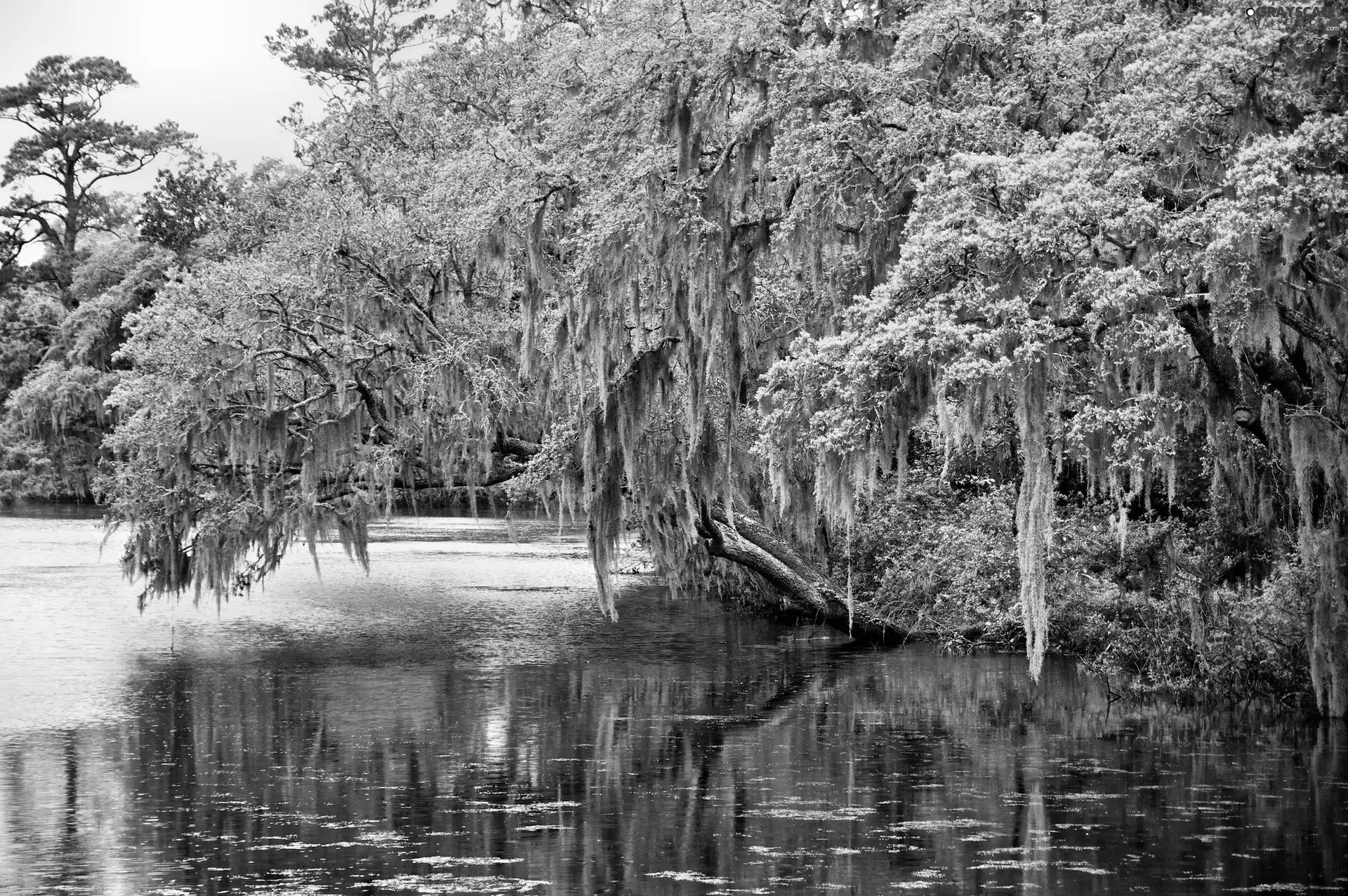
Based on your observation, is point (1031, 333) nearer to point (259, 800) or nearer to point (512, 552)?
point (259, 800)

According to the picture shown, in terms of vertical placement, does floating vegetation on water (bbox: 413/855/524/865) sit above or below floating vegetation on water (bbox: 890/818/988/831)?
above

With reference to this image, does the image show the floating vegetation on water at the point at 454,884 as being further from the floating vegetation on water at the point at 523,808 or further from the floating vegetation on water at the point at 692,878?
the floating vegetation on water at the point at 523,808

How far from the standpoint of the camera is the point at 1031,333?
1243 cm

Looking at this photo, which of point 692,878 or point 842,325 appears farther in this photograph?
point 842,325

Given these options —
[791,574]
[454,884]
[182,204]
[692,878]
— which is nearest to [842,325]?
[692,878]

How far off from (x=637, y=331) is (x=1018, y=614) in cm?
749

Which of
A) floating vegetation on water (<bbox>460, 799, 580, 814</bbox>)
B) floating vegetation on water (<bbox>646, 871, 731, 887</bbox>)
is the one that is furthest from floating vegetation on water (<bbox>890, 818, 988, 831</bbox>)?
floating vegetation on water (<bbox>460, 799, 580, 814</bbox>)

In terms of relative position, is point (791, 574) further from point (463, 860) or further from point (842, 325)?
point (463, 860)

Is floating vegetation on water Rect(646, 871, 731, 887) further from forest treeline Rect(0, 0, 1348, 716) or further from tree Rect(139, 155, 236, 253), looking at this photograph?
tree Rect(139, 155, 236, 253)

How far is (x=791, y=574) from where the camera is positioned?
25203mm

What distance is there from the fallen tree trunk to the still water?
25.6 inches

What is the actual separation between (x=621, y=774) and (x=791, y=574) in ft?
34.6

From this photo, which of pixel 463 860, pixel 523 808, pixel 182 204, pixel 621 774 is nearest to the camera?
pixel 463 860

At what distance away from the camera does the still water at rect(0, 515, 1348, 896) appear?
36.8 ft
